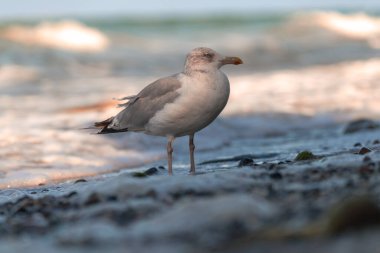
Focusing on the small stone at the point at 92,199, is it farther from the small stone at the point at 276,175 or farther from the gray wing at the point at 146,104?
the gray wing at the point at 146,104

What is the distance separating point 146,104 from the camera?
5.93m

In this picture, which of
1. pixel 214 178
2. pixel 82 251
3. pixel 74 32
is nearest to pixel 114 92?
pixel 214 178

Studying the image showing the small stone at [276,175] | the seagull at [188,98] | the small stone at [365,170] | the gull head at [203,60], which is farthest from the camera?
the gull head at [203,60]

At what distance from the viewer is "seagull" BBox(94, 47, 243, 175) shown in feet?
17.9

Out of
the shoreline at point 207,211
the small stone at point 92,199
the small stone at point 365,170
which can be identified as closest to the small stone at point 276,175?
the shoreline at point 207,211

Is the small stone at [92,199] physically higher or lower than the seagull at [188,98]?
lower

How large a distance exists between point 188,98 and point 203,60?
348 mm

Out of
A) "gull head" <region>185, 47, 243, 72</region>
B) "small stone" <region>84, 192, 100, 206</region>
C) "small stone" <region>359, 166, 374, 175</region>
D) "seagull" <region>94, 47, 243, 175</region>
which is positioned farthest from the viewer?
"gull head" <region>185, 47, 243, 72</region>

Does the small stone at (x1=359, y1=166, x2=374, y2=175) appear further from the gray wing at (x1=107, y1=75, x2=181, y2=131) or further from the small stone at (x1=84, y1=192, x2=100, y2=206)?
the gray wing at (x1=107, y1=75, x2=181, y2=131)

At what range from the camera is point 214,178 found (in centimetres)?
445

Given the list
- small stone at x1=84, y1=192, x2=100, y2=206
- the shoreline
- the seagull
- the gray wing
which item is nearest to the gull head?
the seagull

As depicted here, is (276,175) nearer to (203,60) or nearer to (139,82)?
(203,60)

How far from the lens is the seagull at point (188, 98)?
545 centimetres

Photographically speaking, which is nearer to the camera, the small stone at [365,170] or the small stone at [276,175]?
the small stone at [365,170]
